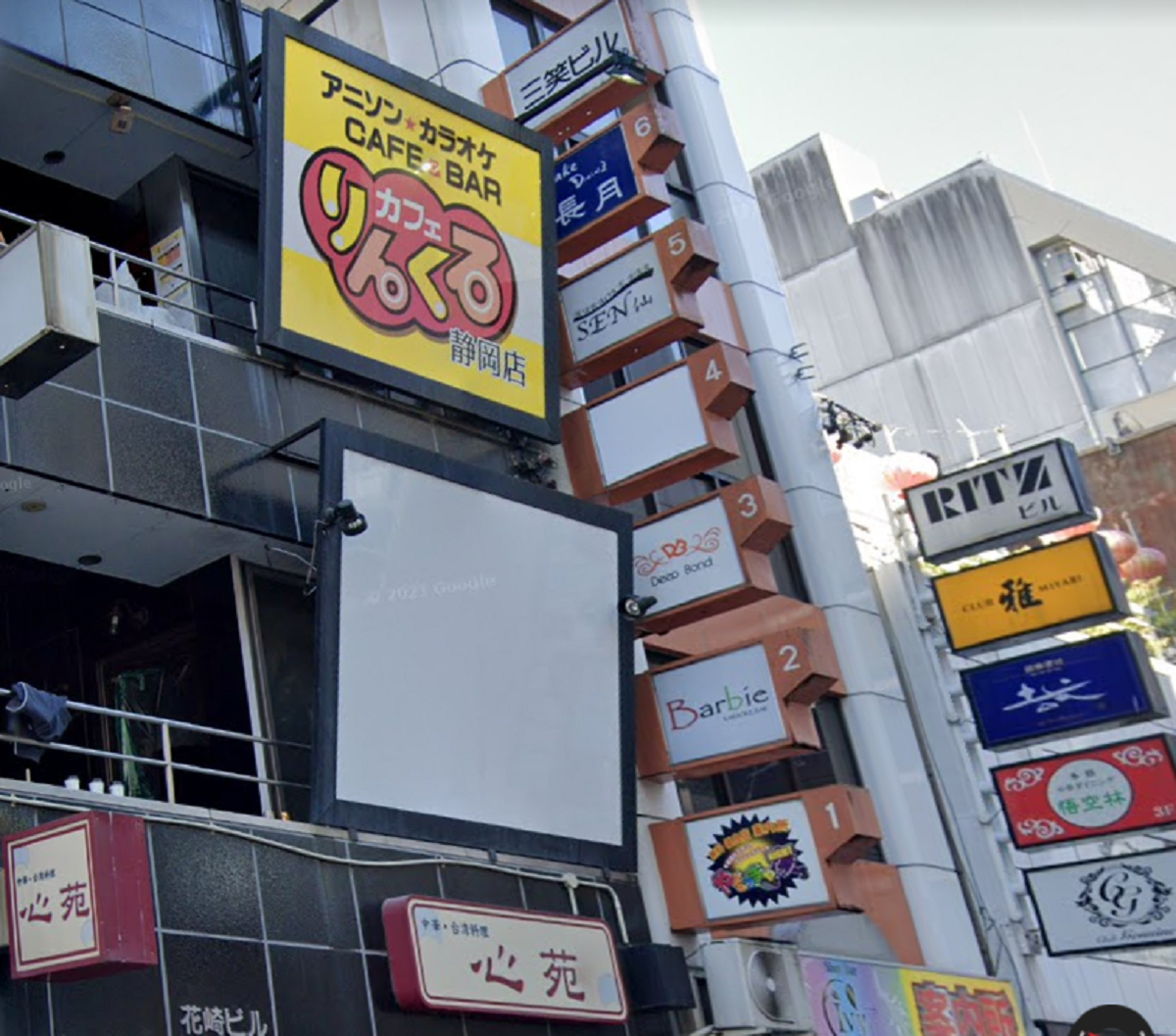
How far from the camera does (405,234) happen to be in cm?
1936

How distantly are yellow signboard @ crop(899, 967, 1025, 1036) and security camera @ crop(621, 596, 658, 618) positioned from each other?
5.67 metres

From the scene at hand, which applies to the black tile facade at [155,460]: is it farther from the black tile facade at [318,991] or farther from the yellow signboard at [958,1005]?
the yellow signboard at [958,1005]

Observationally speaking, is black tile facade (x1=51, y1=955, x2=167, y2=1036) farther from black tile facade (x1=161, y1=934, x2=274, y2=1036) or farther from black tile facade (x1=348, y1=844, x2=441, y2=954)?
black tile facade (x1=348, y1=844, x2=441, y2=954)

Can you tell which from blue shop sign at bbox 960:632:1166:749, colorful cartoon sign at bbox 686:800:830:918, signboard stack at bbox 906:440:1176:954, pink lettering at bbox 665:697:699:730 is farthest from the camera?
signboard stack at bbox 906:440:1176:954

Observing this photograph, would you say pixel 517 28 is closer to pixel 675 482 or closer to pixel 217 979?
pixel 675 482

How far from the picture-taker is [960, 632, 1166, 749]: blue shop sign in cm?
2148

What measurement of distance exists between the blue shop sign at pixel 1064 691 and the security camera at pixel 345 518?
9419 mm

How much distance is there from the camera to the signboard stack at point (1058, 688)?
851 inches

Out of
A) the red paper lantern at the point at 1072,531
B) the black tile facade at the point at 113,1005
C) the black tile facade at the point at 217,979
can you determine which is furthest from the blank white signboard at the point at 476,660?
the red paper lantern at the point at 1072,531

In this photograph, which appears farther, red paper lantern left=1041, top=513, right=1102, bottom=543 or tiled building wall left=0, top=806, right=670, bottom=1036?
red paper lantern left=1041, top=513, right=1102, bottom=543

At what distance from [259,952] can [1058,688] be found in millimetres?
11358

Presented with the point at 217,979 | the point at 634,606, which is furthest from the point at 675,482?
the point at 217,979

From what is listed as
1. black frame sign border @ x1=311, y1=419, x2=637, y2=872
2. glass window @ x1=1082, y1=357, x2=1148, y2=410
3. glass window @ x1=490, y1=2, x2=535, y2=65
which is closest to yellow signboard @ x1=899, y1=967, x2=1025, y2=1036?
black frame sign border @ x1=311, y1=419, x2=637, y2=872

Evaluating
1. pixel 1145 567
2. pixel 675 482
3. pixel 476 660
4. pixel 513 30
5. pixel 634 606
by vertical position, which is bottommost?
pixel 476 660
